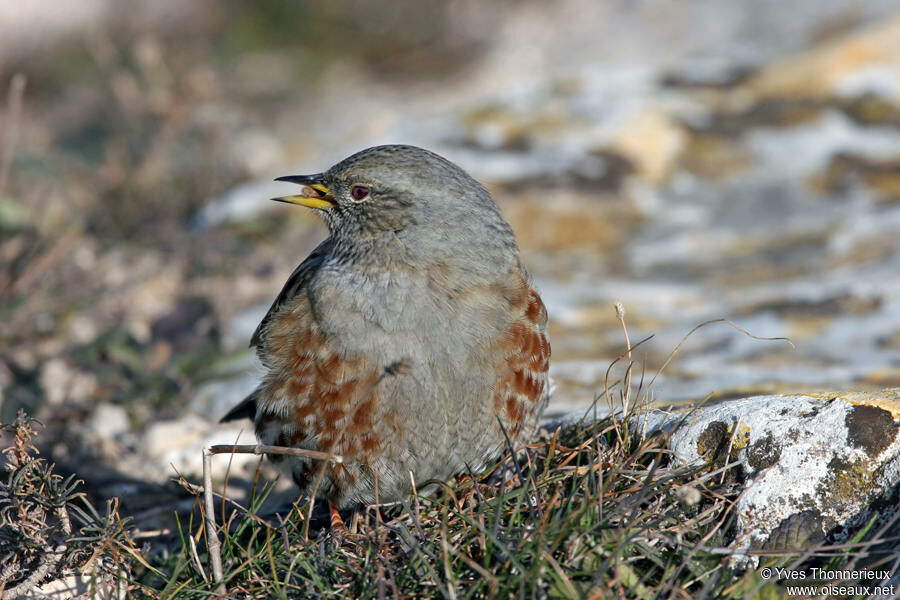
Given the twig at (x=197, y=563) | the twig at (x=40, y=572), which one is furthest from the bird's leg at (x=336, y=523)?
the twig at (x=40, y=572)

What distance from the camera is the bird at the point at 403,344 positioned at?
3445 millimetres

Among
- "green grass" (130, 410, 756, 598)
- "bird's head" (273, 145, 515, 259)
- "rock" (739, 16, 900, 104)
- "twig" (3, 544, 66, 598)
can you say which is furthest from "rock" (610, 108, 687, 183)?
"twig" (3, 544, 66, 598)

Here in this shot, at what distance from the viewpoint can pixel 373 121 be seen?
27.0ft

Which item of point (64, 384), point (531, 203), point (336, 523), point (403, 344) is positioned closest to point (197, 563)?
point (336, 523)

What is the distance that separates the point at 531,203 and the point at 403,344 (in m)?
3.72

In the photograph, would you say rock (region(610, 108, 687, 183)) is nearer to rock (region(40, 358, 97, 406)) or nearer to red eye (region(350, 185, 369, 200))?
red eye (region(350, 185, 369, 200))

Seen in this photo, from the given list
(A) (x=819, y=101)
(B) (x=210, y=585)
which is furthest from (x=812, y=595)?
(A) (x=819, y=101)

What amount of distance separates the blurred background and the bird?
494 millimetres

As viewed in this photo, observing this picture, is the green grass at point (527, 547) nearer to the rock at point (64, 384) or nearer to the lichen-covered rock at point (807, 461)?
the lichen-covered rock at point (807, 461)

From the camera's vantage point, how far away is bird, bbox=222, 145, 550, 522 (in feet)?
11.3

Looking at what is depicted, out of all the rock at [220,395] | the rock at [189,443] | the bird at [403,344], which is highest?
the bird at [403,344]

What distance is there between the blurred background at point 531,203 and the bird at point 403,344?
0.49 metres

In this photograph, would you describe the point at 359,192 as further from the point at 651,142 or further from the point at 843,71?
the point at 843,71

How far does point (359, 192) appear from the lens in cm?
389
